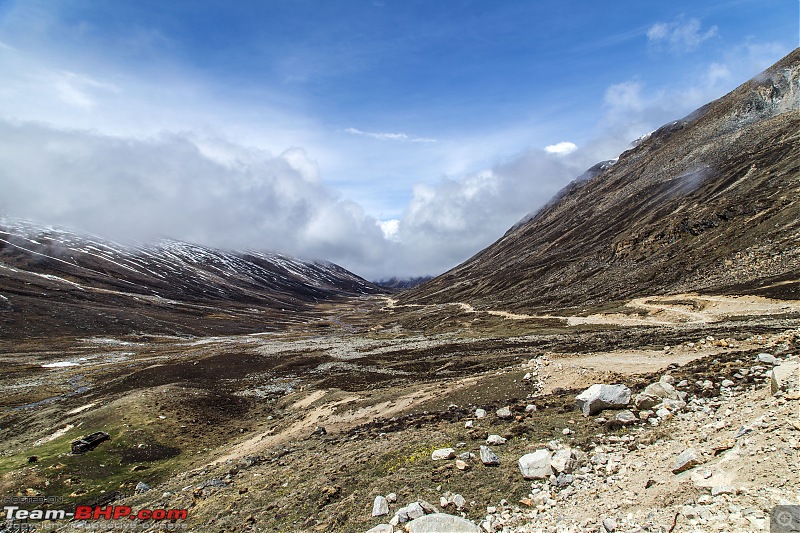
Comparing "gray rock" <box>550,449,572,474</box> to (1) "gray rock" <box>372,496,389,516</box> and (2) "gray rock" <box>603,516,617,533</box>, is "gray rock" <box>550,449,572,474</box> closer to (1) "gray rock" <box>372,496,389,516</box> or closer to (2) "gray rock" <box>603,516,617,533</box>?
(2) "gray rock" <box>603,516,617,533</box>

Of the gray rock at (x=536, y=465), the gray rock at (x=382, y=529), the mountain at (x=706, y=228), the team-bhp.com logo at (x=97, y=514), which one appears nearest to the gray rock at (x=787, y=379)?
the gray rock at (x=536, y=465)

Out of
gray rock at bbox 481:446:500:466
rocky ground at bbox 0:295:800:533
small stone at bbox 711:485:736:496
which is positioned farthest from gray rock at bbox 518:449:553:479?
small stone at bbox 711:485:736:496

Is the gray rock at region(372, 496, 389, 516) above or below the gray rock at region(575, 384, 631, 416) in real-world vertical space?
below

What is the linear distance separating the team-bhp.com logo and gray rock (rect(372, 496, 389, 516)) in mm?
10213

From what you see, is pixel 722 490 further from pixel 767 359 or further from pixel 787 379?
pixel 767 359

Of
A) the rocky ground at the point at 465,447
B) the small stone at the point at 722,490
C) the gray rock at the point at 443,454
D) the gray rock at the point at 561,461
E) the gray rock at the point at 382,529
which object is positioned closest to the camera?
the small stone at the point at 722,490

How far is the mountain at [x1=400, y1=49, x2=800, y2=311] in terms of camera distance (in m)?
86.7

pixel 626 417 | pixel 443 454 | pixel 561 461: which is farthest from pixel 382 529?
pixel 626 417

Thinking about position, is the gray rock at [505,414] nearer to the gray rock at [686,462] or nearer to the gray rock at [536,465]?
the gray rock at [536,465]

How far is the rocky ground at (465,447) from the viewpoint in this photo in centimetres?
1100

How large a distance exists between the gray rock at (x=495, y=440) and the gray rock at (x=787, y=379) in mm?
10311

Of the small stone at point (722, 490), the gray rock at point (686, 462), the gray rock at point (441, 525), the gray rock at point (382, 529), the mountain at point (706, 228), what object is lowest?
the gray rock at point (382, 529)

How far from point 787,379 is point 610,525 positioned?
10164 millimetres

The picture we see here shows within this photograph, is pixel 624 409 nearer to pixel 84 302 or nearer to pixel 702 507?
pixel 702 507
